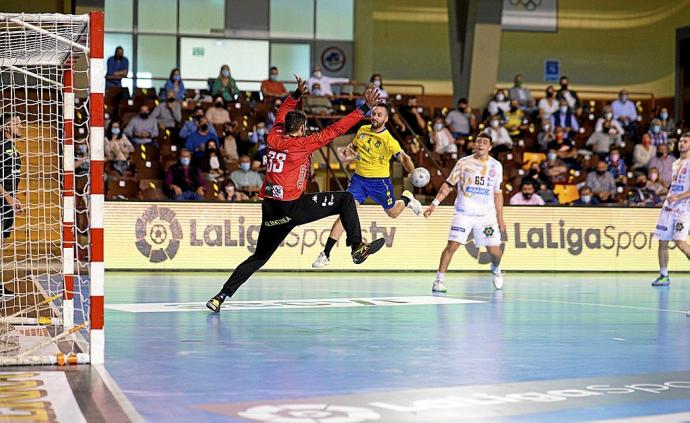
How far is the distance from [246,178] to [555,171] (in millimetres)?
8037

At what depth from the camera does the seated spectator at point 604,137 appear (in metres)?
29.6

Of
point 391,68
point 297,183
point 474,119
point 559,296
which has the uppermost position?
point 391,68

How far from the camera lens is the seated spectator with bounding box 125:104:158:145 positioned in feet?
84.6

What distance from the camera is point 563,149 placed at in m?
28.6

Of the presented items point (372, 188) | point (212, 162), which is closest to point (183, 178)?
point (212, 162)

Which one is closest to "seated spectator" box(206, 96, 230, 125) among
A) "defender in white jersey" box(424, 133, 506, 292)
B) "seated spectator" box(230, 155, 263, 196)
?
"seated spectator" box(230, 155, 263, 196)

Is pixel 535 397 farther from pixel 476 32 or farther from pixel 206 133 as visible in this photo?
pixel 476 32

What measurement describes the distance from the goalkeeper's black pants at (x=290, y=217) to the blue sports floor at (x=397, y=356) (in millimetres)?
582

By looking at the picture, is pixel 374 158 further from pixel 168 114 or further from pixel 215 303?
pixel 168 114

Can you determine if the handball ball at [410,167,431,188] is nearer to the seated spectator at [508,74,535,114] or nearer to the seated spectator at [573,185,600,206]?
the seated spectator at [573,185,600,206]

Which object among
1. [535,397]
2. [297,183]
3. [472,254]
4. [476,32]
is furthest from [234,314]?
[476,32]

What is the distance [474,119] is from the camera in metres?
29.1

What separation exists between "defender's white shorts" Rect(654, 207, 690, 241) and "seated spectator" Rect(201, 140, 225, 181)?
409 inches

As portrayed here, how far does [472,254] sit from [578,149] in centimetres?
870
